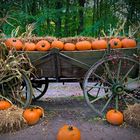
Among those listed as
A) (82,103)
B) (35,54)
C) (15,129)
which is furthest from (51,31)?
(15,129)

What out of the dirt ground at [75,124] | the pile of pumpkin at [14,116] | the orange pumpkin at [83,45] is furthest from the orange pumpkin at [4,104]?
the orange pumpkin at [83,45]

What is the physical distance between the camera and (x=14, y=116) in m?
A: 5.35

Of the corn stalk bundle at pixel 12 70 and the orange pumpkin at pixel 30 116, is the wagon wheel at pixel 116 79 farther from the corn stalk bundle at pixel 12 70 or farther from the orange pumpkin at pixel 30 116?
the corn stalk bundle at pixel 12 70

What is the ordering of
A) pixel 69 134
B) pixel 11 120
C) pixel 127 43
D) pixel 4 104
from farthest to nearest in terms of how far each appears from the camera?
pixel 127 43 < pixel 4 104 < pixel 11 120 < pixel 69 134

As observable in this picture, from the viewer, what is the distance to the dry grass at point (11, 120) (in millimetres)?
5262

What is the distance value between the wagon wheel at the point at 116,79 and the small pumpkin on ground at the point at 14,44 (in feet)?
3.56

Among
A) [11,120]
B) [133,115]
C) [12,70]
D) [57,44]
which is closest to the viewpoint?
[11,120]

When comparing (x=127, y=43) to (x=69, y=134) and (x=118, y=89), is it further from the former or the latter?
(x=69, y=134)

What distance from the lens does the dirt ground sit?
5199 mm

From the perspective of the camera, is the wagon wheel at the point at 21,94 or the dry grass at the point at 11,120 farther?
the wagon wheel at the point at 21,94

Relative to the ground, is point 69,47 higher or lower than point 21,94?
higher

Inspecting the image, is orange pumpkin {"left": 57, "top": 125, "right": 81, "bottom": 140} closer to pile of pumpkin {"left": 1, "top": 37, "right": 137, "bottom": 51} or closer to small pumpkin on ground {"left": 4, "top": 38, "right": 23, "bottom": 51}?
pile of pumpkin {"left": 1, "top": 37, "right": 137, "bottom": 51}

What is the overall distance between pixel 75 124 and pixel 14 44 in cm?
146

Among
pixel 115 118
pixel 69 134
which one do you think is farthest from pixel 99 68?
pixel 69 134
